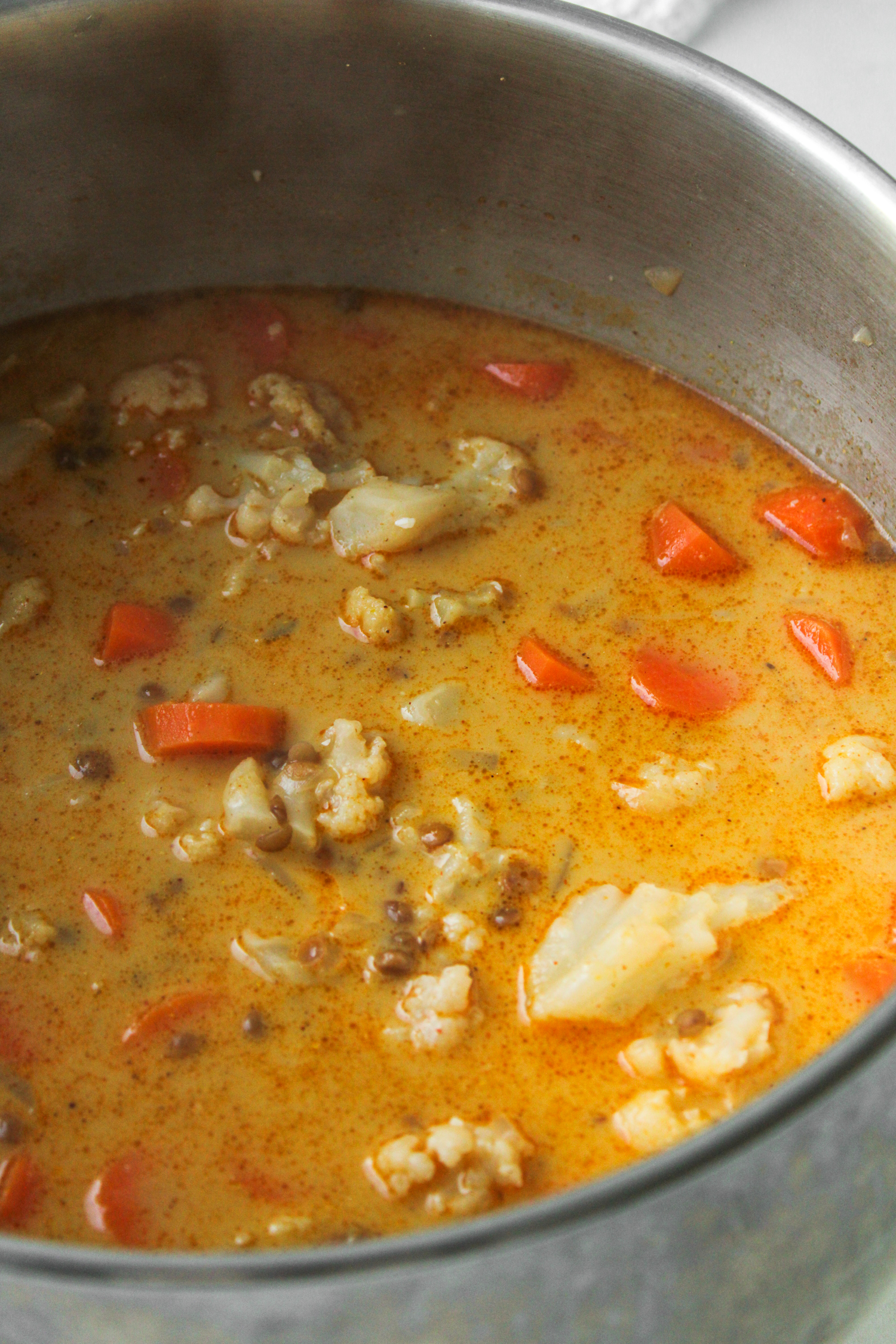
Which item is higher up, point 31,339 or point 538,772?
point 538,772

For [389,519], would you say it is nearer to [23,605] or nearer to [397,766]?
[397,766]

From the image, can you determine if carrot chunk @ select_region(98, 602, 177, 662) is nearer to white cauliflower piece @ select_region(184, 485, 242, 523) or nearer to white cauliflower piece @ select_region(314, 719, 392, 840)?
white cauliflower piece @ select_region(184, 485, 242, 523)

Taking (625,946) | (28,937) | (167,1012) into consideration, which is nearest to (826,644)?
(625,946)

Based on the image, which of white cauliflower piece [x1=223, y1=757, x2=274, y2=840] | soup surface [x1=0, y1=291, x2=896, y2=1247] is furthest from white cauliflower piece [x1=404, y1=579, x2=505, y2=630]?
white cauliflower piece [x1=223, y1=757, x2=274, y2=840]

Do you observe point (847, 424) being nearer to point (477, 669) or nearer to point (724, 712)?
point (724, 712)

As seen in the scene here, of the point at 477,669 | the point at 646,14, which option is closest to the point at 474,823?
the point at 477,669

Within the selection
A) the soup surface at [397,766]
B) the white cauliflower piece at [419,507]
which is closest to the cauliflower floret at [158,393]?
the soup surface at [397,766]
